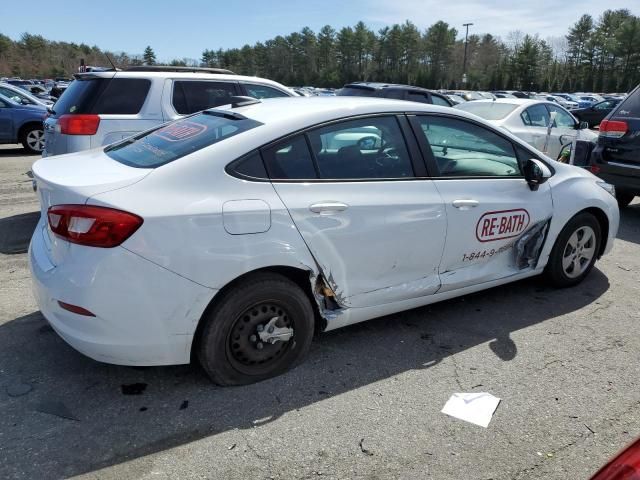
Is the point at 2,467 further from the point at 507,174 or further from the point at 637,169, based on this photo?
the point at 637,169

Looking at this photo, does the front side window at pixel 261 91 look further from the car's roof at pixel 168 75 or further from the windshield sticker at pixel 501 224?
the windshield sticker at pixel 501 224

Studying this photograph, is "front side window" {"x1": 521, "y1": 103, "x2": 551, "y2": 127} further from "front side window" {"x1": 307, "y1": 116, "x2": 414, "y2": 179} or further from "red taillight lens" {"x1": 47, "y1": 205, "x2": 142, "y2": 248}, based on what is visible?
"red taillight lens" {"x1": 47, "y1": 205, "x2": 142, "y2": 248}

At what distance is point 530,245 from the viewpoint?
4.12m

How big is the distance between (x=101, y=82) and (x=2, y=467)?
4765 mm

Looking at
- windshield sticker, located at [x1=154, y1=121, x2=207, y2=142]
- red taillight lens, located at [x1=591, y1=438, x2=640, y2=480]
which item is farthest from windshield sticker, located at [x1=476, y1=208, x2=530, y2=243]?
red taillight lens, located at [x1=591, y1=438, x2=640, y2=480]

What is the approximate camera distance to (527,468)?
8.02 feet

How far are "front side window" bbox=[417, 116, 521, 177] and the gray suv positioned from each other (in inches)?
148

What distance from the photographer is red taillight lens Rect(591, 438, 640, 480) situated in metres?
1.26

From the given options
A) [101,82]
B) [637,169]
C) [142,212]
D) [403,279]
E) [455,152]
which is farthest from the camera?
[637,169]

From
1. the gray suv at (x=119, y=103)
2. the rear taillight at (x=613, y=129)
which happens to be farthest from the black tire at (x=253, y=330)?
the rear taillight at (x=613, y=129)

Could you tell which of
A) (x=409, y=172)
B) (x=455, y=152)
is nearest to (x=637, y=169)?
(x=455, y=152)

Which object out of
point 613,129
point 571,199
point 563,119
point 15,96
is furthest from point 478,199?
point 15,96

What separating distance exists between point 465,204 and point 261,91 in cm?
446

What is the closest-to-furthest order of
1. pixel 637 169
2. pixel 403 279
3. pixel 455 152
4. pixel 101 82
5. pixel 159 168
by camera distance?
pixel 159 168
pixel 403 279
pixel 455 152
pixel 101 82
pixel 637 169
